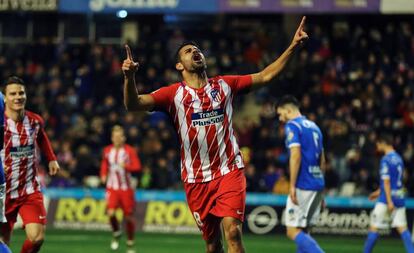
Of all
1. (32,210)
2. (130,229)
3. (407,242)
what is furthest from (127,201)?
(32,210)

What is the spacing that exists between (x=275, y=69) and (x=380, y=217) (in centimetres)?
649

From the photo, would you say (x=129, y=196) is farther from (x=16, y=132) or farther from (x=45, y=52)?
(x=45, y=52)

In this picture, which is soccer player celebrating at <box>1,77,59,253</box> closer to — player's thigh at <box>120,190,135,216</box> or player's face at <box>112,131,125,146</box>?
player's face at <box>112,131,125,146</box>

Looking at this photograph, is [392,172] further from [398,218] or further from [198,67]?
[198,67]

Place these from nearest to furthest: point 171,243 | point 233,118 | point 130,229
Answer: point 130,229, point 171,243, point 233,118

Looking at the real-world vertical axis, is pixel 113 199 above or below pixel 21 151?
below

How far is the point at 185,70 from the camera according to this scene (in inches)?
387

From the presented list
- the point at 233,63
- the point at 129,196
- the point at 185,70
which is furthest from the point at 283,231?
the point at 185,70

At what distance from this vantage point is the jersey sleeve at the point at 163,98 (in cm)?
955

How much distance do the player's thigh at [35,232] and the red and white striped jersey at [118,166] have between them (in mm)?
7027

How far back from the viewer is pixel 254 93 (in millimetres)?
27203

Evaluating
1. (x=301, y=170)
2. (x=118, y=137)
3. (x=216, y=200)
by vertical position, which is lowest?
(x=216, y=200)

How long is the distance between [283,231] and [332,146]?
2925mm

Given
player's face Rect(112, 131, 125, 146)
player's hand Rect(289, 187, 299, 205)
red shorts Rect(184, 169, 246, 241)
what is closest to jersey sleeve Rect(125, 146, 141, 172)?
player's face Rect(112, 131, 125, 146)
